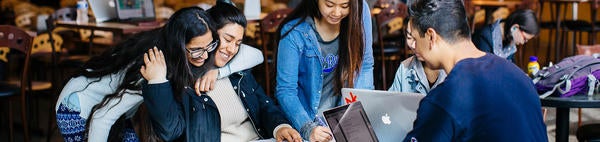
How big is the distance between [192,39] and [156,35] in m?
0.10

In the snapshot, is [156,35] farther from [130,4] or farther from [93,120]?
[130,4]

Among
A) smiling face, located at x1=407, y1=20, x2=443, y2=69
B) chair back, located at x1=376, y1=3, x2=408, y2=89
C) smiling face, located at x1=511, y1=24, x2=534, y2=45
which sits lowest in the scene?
chair back, located at x1=376, y1=3, x2=408, y2=89

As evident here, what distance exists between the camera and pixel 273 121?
247cm

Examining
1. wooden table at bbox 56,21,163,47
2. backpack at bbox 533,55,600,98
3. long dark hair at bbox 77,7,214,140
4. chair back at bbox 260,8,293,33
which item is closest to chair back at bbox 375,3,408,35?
chair back at bbox 260,8,293,33

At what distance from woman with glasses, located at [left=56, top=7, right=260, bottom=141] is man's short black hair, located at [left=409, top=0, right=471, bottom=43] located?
2.56 feet

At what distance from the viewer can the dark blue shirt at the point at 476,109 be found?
1.56m

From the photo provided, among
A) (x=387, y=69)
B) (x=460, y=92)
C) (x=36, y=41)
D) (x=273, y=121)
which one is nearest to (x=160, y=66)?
(x=273, y=121)

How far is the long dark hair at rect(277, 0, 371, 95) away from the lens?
271 cm

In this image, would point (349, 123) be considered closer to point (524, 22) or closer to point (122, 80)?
point (122, 80)

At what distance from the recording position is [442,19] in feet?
5.42

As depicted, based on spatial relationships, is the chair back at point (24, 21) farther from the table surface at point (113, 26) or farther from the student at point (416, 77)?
the student at point (416, 77)

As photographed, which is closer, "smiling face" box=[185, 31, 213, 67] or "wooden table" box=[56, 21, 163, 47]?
"smiling face" box=[185, 31, 213, 67]

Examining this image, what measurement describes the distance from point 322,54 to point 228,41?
1.52ft

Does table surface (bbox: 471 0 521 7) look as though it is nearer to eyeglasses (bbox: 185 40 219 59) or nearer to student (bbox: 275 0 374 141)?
student (bbox: 275 0 374 141)
